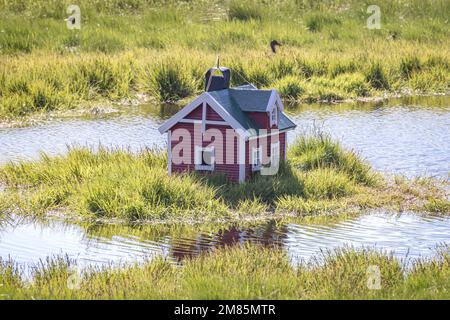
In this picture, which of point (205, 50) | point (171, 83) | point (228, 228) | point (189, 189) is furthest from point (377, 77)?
point (228, 228)

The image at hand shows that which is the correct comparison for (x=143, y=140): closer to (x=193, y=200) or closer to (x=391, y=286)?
(x=193, y=200)

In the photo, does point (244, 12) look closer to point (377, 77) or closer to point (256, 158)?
point (377, 77)

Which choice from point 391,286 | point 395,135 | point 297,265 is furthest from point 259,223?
point 395,135

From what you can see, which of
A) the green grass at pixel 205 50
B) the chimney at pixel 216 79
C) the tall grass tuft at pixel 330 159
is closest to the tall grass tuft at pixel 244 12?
the green grass at pixel 205 50

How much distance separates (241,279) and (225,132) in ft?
20.2

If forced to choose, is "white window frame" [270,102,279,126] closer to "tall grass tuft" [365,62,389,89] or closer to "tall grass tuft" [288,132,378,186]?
"tall grass tuft" [288,132,378,186]

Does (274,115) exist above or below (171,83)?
above

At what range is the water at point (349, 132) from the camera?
22453 millimetres

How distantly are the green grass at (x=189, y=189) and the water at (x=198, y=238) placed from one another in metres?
0.56

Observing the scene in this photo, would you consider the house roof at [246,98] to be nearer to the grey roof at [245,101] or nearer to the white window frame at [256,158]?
the grey roof at [245,101]

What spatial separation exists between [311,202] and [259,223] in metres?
1.29

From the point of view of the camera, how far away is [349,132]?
25.3 metres

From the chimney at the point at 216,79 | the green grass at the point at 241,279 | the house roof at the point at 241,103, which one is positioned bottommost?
the green grass at the point at 241,279

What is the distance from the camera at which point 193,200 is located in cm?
1809
